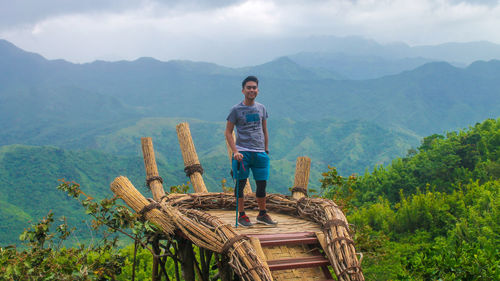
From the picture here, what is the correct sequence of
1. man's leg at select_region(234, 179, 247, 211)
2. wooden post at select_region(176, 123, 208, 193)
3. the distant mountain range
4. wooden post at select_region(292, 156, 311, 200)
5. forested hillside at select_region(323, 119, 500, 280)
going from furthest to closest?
the distant mountain range
wooden post at select_region(176, 123, 208, 193)
wooden post at select_region(292, 156, 311, 200)
man's leg at select_region(234, 179, 247, 211)
forested hillside at select_region(323, 119, 500, 280)

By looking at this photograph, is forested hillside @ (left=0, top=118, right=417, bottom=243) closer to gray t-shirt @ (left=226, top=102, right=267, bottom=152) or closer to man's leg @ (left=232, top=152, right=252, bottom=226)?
man's leg @ (left=232, top=152, right=252, bottom=226)

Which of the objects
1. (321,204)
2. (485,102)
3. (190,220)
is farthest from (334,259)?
(485,102)

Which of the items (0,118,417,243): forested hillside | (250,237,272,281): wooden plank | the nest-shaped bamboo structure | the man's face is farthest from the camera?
(0,118,417,243): forested hillside

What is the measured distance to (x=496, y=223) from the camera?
12.2 m

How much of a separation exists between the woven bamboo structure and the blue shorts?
2.00 ft

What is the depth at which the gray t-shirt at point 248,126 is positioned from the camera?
562 centimetres

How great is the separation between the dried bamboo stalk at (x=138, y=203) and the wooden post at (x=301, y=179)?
2234 millimetres

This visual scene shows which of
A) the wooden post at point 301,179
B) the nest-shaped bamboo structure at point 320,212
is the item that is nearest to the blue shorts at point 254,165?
the nest-shaped bamboo structure at point 320,212

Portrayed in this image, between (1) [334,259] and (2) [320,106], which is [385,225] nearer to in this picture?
(1) [334,259]

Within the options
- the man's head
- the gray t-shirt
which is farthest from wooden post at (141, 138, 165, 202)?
the man's head

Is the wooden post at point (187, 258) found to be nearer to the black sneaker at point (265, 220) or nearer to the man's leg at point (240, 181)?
the man's leg at point (240, 181)

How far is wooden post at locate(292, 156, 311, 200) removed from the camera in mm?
7238

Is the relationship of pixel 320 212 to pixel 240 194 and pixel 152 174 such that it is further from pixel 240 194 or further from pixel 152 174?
pixel 152 174

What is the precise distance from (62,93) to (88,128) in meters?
38.7
